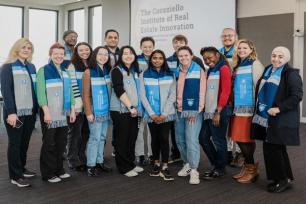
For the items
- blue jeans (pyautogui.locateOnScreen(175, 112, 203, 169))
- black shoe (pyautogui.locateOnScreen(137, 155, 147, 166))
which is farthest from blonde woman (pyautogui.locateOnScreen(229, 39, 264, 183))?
black shoe (pyautogui.locateOnScreen(137, 155, 147, 166))

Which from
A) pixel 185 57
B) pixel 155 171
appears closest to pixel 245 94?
pixel 185 57

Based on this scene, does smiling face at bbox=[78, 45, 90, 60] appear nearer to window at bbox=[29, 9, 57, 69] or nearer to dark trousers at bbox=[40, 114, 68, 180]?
dark trousers at bbox=[40, 114, 68, 180]

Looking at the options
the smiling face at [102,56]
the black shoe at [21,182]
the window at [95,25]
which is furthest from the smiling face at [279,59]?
the window at [95,25]

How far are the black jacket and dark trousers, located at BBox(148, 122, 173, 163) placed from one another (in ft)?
3.12

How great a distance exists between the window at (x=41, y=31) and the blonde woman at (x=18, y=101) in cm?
878

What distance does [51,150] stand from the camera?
326cm

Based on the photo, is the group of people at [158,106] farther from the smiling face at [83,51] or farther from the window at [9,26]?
the window at [9,26]

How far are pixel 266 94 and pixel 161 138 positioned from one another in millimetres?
1057

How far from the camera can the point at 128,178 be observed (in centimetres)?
346

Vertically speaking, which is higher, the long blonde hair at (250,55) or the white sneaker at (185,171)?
the long blonde hair at (250,55)

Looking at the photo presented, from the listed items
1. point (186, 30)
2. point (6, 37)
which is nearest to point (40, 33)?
point (6, 37)

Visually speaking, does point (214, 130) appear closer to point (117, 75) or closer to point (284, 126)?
point (284, 126)

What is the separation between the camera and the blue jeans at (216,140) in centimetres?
337

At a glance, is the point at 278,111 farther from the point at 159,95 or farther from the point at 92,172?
the point at 92,172
